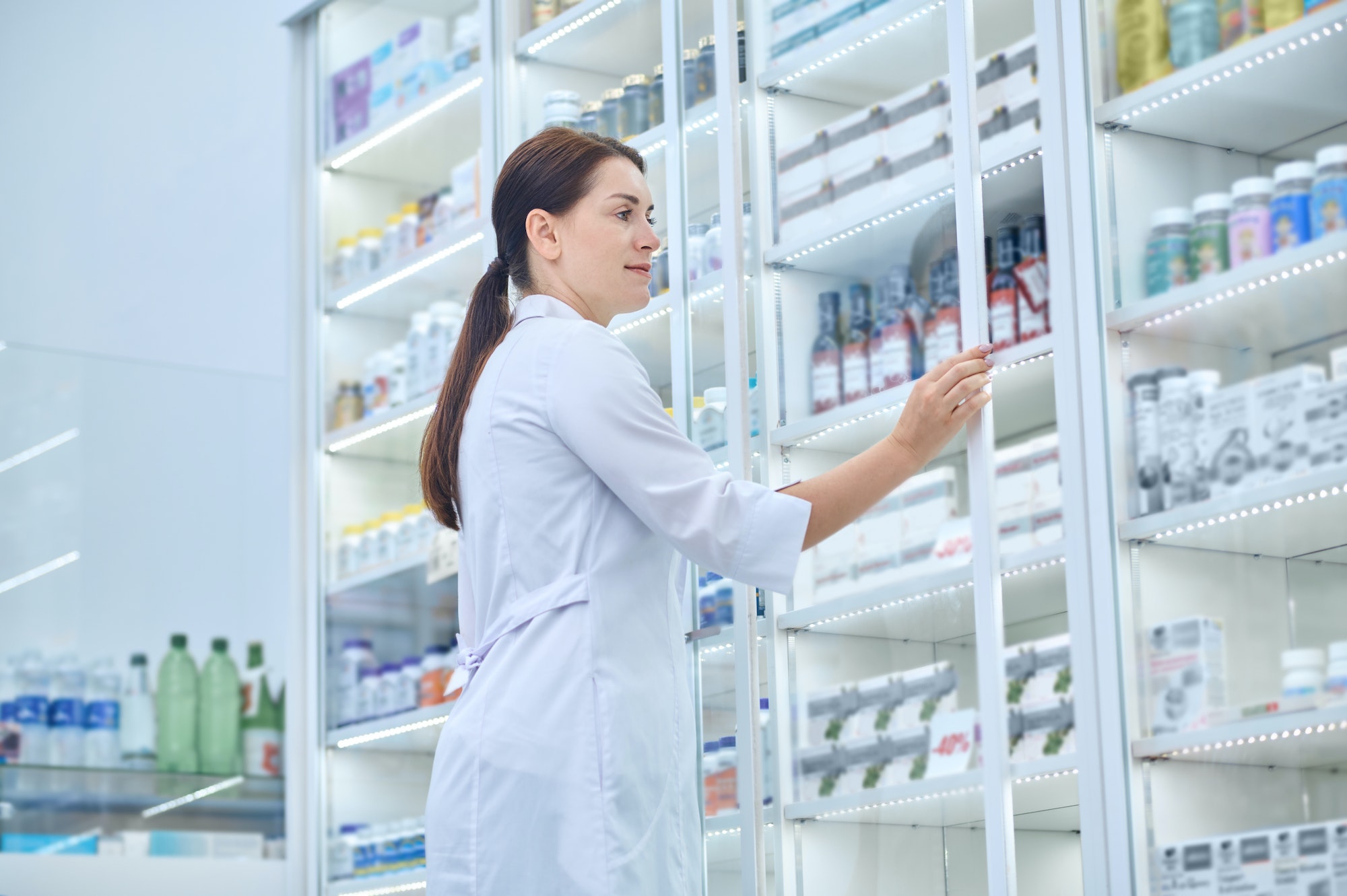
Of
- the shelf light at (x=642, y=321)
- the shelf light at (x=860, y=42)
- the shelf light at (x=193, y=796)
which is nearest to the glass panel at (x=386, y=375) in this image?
the shelf light at (x=193, y=796)

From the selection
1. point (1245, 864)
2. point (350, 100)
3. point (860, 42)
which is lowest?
point (1245, 864)

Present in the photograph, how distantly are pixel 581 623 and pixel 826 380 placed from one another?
1.04 metres

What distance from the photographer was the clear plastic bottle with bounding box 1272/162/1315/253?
2.36 meters

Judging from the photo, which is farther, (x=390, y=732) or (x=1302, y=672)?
(x=390, y=732)

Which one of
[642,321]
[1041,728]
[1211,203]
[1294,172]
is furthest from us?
[642,321]

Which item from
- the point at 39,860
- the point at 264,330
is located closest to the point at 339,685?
the point at 39,860

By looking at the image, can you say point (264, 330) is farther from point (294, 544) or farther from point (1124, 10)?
point (1124, 10)

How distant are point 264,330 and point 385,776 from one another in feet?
5.72

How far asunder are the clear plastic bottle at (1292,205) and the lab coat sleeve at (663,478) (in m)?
0.82

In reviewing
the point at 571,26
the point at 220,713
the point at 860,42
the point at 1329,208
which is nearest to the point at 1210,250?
the point at 1329,208

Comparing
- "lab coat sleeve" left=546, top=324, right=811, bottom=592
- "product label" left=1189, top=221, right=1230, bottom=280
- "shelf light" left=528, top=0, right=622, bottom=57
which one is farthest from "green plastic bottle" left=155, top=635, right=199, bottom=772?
"product label" left=1189, top=221, right=1230, bottom=280

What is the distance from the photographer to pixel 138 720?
15.0 ft

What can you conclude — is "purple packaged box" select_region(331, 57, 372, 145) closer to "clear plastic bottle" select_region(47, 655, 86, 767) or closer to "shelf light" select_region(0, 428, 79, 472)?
"shelf light" select_region(0, 428, 79, 472)

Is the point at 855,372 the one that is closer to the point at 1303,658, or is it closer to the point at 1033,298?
the point at 1033,298
